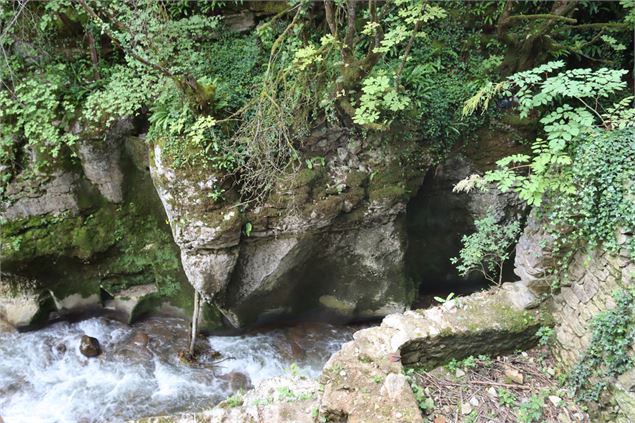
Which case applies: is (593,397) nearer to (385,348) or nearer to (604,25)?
(385,348)

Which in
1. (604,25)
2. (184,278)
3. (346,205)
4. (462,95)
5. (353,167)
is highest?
(604,25)

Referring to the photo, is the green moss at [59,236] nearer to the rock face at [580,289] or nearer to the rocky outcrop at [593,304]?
the rock face at [580,289]

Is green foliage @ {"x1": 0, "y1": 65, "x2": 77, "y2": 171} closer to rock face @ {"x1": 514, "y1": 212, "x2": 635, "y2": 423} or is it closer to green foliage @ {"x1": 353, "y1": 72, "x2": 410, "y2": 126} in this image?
green foliage @ {"x1": 353, "y1": 72, "x2": 410, "y2": 126}

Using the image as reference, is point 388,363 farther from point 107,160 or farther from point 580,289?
point 107,160

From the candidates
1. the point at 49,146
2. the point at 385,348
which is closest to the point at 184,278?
the point at 49,146

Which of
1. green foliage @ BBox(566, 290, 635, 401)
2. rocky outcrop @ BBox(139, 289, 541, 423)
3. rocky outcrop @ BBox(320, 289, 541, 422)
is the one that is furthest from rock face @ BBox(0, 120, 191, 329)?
green foliage @ BBox(566, 290, 635, 401)

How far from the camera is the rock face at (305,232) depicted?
5.84m

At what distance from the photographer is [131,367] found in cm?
670

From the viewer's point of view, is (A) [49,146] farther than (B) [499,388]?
Yes

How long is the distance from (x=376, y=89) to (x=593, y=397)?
3.95 metres

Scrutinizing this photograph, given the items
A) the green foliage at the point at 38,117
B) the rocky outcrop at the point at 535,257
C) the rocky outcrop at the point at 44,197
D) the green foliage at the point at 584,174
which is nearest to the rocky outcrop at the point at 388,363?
the rocky outcrop at the point at 535,257

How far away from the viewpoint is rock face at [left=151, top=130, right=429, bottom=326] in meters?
5.84

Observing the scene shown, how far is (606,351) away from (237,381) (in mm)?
4921

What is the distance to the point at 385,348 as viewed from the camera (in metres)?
4.28
